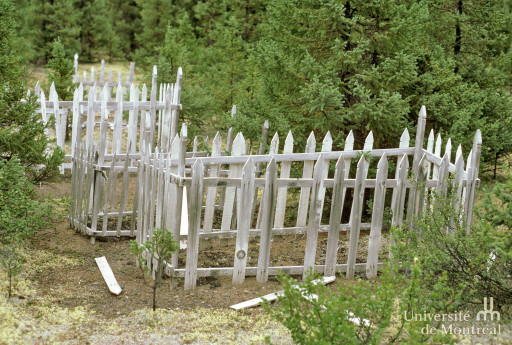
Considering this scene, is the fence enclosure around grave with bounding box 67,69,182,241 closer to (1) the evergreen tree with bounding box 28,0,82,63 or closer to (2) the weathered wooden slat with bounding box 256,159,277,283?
(2) the weathered wooden slat with bounding box 256,159,277,283

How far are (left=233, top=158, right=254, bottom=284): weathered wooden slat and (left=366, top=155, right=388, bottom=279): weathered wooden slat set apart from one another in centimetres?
156

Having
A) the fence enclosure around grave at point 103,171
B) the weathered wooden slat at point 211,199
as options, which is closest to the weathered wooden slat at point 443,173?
the weathered wooden slat at point 211,199

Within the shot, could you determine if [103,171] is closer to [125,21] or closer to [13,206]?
[13,206]

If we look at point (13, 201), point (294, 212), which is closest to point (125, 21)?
point (294, 212)

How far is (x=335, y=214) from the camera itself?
674 cm

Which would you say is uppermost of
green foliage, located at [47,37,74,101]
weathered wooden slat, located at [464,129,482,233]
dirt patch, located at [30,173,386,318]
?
green foliage, located at [47,37,74,101]

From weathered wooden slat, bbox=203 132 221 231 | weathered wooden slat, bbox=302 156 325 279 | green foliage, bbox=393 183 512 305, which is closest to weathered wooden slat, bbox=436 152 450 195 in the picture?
green foliage, bbox=393 183 512 305

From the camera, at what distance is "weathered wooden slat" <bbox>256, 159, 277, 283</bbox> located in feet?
21.1

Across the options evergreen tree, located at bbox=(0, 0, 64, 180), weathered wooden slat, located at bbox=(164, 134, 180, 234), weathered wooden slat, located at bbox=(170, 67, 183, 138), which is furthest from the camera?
weathered wooden slat, located at bbox=(170, 67, 183, 138)

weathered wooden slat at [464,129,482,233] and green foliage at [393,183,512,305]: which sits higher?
weathered wooden slat at [464,129,482,233]

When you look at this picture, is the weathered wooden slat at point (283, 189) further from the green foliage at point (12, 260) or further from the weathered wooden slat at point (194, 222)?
the green foliage at point (12, 260)

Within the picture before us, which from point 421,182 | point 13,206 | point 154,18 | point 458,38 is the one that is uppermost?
point 154,18

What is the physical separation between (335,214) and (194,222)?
1.70 m

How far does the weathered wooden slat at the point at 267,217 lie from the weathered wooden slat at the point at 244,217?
17 cm
